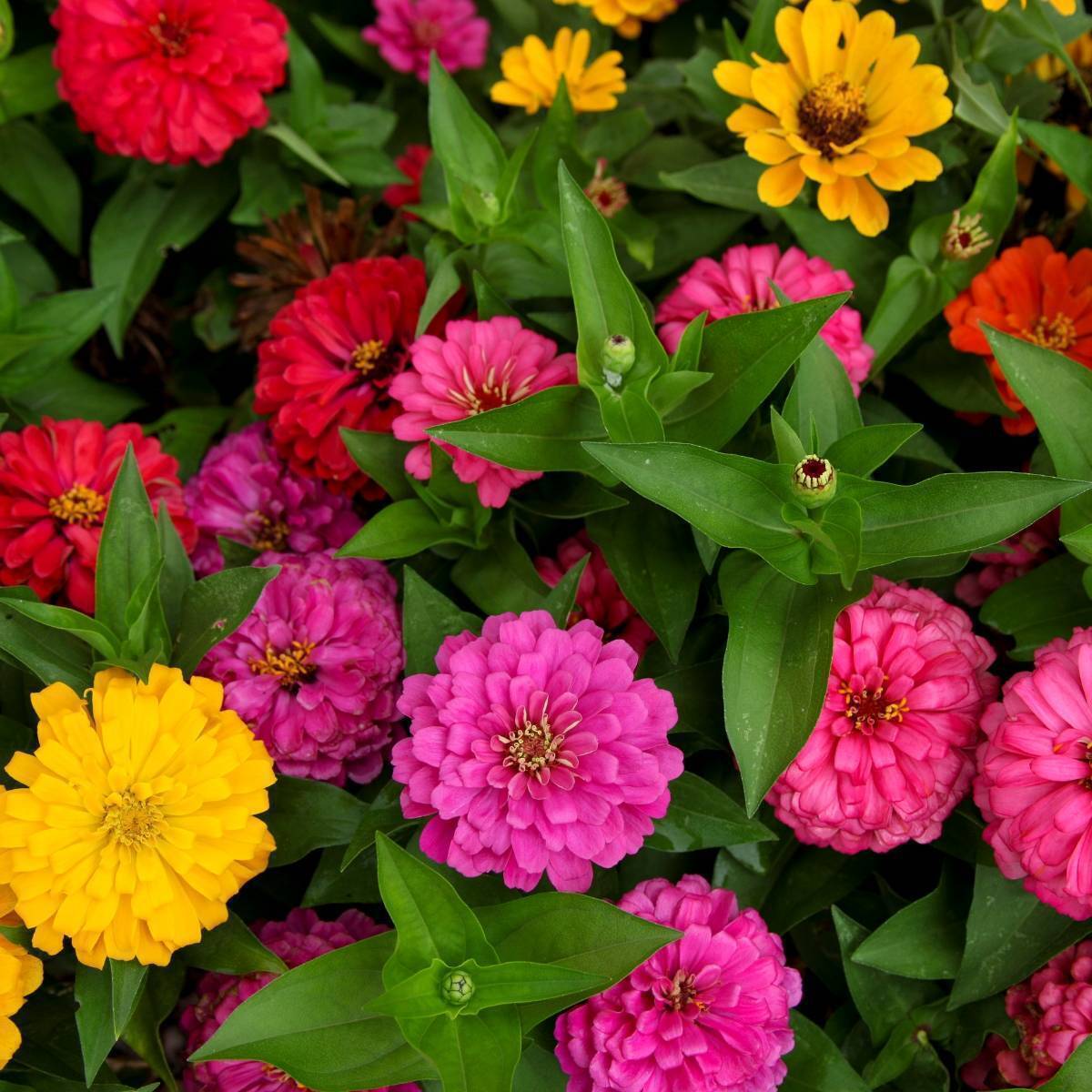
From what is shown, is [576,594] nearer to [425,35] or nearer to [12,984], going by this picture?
[12,984]

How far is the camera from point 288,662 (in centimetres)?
91

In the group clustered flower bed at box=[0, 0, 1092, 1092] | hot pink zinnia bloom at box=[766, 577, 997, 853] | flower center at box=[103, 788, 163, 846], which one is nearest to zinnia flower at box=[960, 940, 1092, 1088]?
clustered flower bed at box=[0, 0, 1092, 1092]

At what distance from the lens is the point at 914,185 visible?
112 centimetres

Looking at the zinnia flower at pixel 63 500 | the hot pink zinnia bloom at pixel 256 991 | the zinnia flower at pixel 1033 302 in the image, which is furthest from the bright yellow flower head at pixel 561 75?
the hot pink zinnia bloom at pixel 256 991

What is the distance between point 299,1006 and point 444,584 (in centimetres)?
37

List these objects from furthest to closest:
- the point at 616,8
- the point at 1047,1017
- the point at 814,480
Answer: the point at 616,8 → the point at 1047,1017 → the point at 814,480

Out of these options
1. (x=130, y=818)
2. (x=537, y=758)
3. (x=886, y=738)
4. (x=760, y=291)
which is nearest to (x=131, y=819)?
(x=130, y=818)

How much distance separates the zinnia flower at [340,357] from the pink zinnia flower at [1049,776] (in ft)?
1.81

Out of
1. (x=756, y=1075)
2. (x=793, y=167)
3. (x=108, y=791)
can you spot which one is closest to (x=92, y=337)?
(x=108, y=791)

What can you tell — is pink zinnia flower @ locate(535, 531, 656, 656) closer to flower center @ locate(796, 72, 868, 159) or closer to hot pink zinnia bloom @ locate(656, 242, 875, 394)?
hot pink zinnia bloom @ locate(656, 242, 875, 394)

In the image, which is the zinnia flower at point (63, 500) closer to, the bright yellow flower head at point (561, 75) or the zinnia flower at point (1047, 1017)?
the bright yellow flower head at point (561, 75)

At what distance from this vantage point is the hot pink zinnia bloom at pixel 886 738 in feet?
2.68

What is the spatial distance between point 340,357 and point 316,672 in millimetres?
279

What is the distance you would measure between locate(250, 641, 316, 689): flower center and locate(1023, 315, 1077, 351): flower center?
2.24 ft
